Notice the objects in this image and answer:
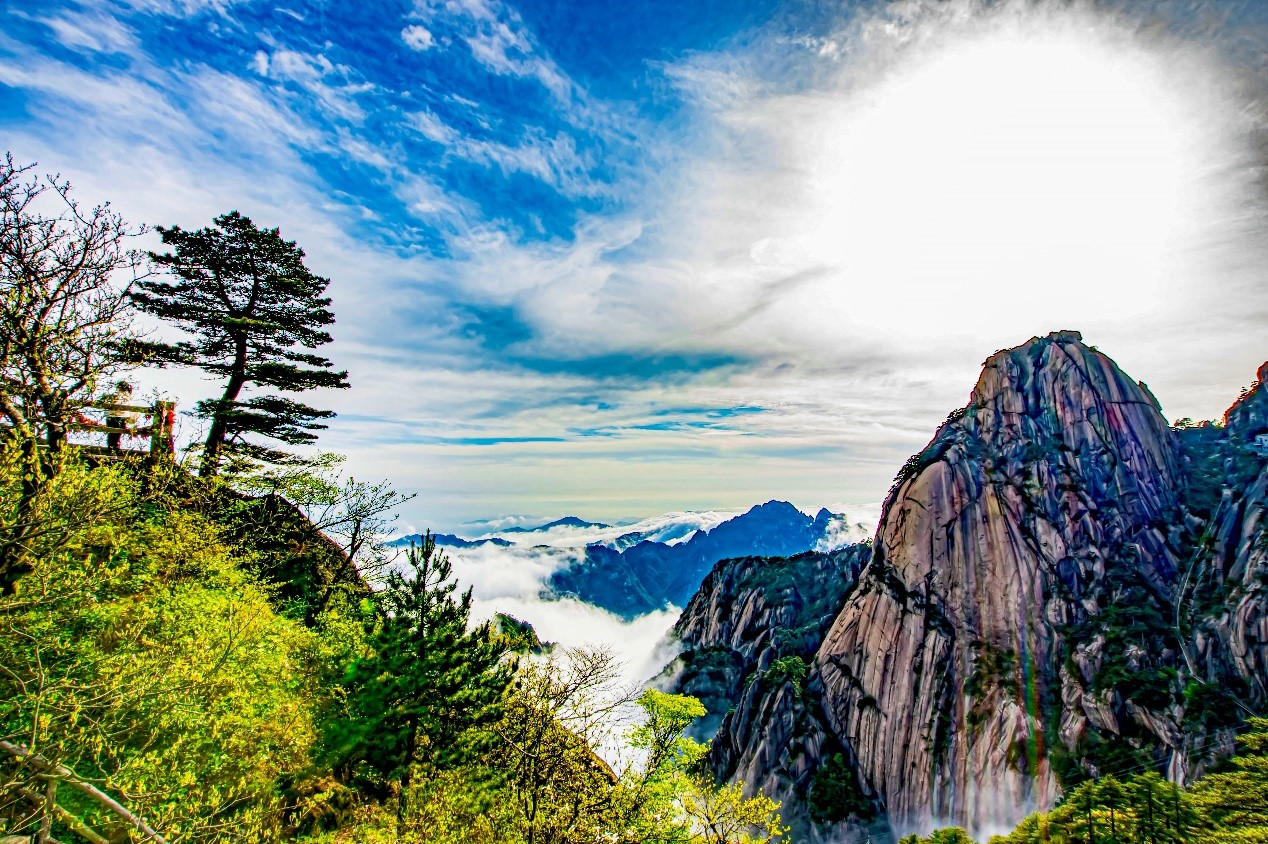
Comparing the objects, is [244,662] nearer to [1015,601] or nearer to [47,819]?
[47,819]

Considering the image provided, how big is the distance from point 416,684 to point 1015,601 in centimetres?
9409

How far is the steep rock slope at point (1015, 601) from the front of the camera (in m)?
68.1

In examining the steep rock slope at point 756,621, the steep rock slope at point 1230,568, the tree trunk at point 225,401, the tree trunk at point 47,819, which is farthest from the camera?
the steep rock slope at point 756,621

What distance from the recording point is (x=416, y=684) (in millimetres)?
21141

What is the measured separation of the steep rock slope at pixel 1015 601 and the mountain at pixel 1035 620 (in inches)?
11.0

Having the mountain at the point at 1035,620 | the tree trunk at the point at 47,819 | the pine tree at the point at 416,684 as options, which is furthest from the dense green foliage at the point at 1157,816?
the tree trunk at the point at 47,819

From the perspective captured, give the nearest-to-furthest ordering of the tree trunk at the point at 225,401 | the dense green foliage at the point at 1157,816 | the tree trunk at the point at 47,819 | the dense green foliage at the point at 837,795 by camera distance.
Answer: the tree trunk at the point at 47,819
the tree trunk at the point at 225,401
the dense green foliage at the point at 1157,816
the dense green foliage at the point at 837,795

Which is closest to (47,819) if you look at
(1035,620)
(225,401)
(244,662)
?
(244,662)

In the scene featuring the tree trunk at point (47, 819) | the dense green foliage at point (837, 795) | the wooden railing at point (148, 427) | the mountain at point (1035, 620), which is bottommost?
the dense green foliage at point (837, 795)

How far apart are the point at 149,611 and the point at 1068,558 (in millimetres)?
111075

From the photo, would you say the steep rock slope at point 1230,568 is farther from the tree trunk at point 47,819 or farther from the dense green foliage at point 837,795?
the tree trunk at point 47,819

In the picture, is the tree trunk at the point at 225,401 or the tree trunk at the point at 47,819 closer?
the tree trunk at the point at 47,819

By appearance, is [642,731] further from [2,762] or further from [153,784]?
[2,762]

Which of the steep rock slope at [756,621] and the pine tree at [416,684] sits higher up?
the pine tree at [416,684]
